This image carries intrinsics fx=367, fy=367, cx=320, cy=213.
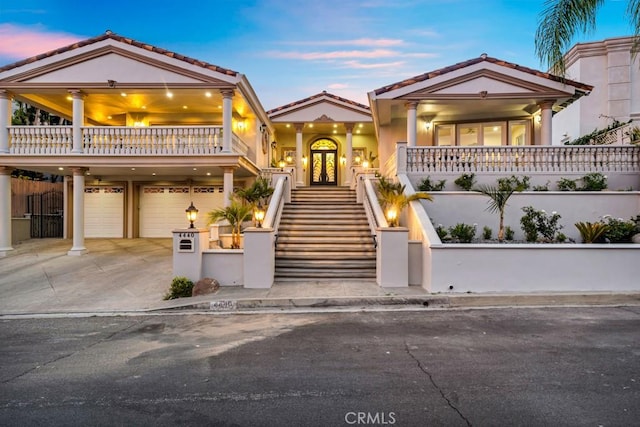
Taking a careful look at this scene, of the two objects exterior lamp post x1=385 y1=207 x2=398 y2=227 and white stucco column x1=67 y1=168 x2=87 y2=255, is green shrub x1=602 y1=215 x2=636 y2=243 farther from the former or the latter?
white stucco column x1=67 y1=168 x2=87 y2=255

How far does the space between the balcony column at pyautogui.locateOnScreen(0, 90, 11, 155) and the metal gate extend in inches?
190

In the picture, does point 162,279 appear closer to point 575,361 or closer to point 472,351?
point 472,351

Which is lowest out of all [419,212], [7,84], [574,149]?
[419,212]

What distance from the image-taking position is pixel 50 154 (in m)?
12.9

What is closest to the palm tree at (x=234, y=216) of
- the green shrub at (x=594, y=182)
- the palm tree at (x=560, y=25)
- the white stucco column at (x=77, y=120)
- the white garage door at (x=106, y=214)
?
the white stucco column at (x=77, y=120)

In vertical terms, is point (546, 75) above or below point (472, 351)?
above

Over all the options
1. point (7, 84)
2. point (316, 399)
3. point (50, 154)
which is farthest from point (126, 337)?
point (7, 84)

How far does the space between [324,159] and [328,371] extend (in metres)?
17.2

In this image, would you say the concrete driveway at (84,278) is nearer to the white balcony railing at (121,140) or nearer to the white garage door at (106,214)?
the white garage door at (106,214)

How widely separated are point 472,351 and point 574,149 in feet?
31.5

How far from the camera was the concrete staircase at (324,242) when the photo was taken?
9.27 meters

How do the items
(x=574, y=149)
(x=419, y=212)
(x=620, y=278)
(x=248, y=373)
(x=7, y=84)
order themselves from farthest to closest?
(x=7, y=84) → (x=574, y=149) → (x=419, y=212) → (x=620, y=278) → (x=248, y=373)

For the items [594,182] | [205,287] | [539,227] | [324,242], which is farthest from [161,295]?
[594,182]

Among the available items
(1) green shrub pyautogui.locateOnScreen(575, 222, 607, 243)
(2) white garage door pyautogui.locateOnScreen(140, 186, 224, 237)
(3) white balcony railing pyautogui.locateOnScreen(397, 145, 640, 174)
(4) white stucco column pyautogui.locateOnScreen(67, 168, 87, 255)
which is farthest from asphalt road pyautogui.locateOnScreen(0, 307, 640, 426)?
(2) white garage door pyautogui.locateOnScreen(140, 186, 224, 237)
